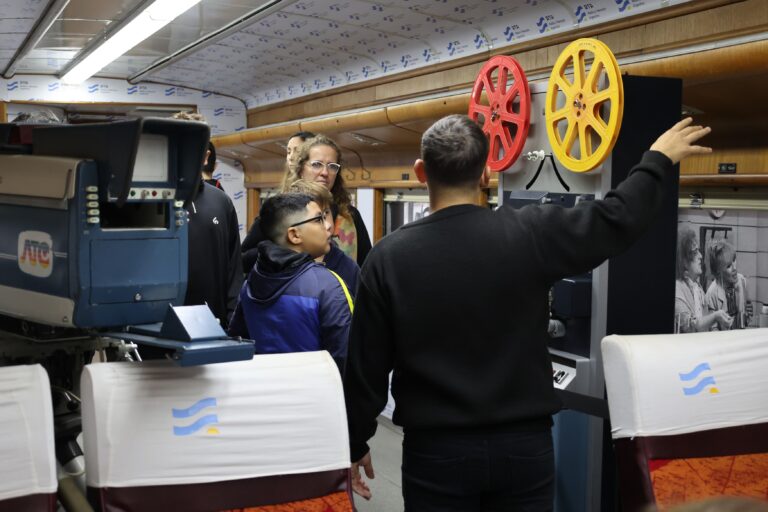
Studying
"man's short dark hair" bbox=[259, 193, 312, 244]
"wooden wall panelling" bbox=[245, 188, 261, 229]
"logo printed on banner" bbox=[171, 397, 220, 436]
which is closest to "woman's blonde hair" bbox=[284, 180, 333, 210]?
"man's short dark hair" bbox=[259, 193, 312, 244]

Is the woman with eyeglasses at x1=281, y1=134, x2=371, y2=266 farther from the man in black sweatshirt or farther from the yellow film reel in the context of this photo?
the man in black sweatshirt

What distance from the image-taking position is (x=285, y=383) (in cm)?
206

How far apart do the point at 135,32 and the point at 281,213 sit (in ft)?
15.7

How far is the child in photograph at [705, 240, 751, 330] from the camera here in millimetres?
3830

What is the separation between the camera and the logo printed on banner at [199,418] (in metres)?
1.93

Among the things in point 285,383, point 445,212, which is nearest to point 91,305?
point 285,383

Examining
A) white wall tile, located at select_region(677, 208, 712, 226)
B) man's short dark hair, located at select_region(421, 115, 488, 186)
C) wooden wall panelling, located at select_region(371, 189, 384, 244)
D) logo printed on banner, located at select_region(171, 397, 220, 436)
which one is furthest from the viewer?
wooden wall panelling, located at select_region(371, 189, 384, 244)

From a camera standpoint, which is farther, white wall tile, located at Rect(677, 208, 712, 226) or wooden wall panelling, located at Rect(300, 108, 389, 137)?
wooden wall panelling, located at Rect(300, 108, 389, 137)

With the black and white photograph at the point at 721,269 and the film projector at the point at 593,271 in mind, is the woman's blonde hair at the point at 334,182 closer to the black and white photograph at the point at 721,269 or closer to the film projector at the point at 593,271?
the film projector at the point at 593,271

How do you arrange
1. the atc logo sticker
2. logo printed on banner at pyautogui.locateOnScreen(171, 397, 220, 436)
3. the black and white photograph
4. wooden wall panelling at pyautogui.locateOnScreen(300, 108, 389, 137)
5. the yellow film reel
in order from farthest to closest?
wooden wall panelling at pyautogui.locateOnScreen(300, 108, 389, 137) → the black and white photograph → the yellow film reel → logo printed on banner at pyautogui.locateOnScreen(171, 397, 220, 436) → the atc logo sticker

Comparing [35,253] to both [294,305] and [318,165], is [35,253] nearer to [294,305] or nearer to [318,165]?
[294,305]

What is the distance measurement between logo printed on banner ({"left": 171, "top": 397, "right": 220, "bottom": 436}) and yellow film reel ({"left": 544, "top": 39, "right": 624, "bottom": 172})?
1602 millimetres

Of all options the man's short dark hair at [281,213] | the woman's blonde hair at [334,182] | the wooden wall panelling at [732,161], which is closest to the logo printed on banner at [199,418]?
the man's short dark hair at [281,213]

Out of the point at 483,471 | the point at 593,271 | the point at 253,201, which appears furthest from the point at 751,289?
the point at 253,201
